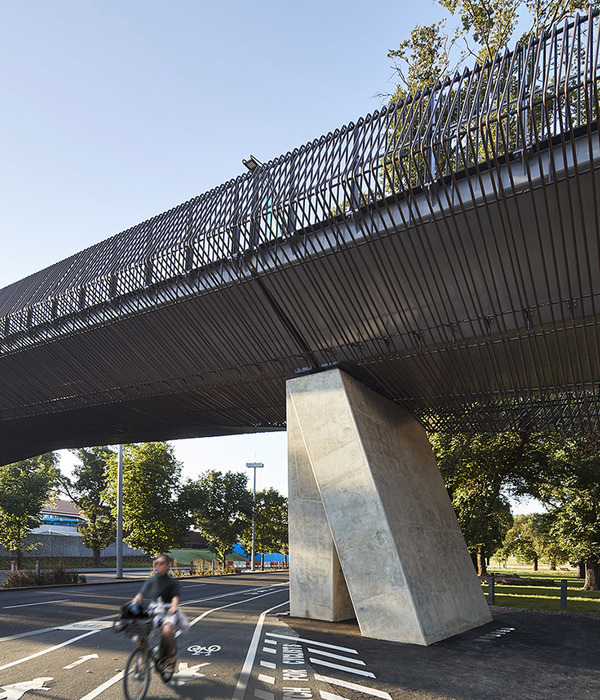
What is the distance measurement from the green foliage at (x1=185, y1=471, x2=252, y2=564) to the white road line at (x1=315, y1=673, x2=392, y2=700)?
3459cm

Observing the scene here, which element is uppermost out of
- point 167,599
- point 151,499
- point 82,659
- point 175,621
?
point 151,499

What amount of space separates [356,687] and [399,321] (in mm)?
6484

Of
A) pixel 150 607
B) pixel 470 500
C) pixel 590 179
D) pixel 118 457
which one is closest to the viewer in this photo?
pixel 150 607

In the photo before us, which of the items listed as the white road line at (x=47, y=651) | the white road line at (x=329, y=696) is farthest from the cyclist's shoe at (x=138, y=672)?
the white road line at (x=47, y=651)

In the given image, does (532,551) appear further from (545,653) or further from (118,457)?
(545,653)

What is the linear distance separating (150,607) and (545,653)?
19.9ft

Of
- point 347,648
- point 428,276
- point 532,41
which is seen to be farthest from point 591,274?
point 347,648

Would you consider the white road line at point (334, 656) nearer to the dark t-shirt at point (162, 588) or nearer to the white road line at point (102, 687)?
the dark t-shirt at point (162, 588)

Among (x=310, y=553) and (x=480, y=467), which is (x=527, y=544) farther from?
(x=310, y=553)

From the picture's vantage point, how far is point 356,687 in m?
6.18

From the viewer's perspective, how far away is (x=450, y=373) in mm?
11930

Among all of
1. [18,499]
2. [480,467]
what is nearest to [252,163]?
[480,467]

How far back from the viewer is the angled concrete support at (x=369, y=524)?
1002 centimetres

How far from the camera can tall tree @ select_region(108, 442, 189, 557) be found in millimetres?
30625
